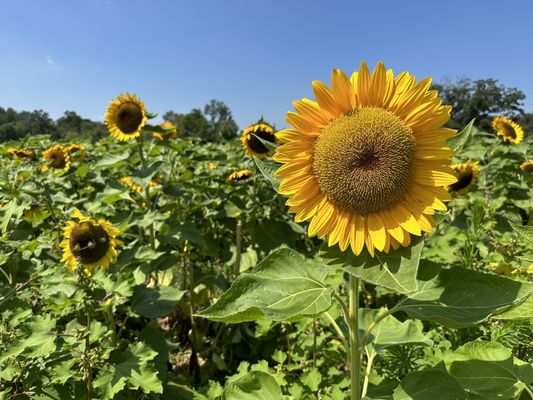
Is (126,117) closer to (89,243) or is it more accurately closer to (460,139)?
(89,243)

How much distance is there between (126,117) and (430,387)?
10.9 ft

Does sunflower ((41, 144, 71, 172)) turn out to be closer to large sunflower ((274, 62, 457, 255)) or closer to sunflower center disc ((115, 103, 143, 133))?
sunflower center disc ((115, 103, 143, 133))

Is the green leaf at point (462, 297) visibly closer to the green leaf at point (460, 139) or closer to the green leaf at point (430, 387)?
the green leaf at point (430, 387)

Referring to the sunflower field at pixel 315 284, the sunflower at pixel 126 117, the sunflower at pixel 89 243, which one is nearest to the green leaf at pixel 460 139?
the sunflower field at pixel 315 284

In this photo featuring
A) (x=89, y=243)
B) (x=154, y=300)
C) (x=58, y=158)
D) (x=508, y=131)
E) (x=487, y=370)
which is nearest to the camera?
(x=487, y=370)

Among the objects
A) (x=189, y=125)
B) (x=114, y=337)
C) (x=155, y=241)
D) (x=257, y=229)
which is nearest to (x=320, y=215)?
(x=114, y=337)

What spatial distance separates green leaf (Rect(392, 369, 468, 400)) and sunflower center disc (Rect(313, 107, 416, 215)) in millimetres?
563

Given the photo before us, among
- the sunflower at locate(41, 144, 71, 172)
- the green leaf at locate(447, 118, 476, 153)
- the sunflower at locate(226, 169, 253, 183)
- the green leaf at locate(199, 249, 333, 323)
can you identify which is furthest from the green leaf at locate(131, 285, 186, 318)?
the sunflower at locate(41, 144, 71, 172)

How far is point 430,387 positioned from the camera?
4.24 ft

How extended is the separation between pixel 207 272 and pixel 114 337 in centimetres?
160

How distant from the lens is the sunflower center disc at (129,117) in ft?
12.1

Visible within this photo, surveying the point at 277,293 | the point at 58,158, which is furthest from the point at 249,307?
the point at 58,158

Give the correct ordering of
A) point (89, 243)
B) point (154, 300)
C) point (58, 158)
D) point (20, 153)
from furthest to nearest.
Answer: point (20, 153)
point (58, 158)
point (154, 300)
point (89, 243)

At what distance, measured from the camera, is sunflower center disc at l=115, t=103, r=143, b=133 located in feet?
12.1
